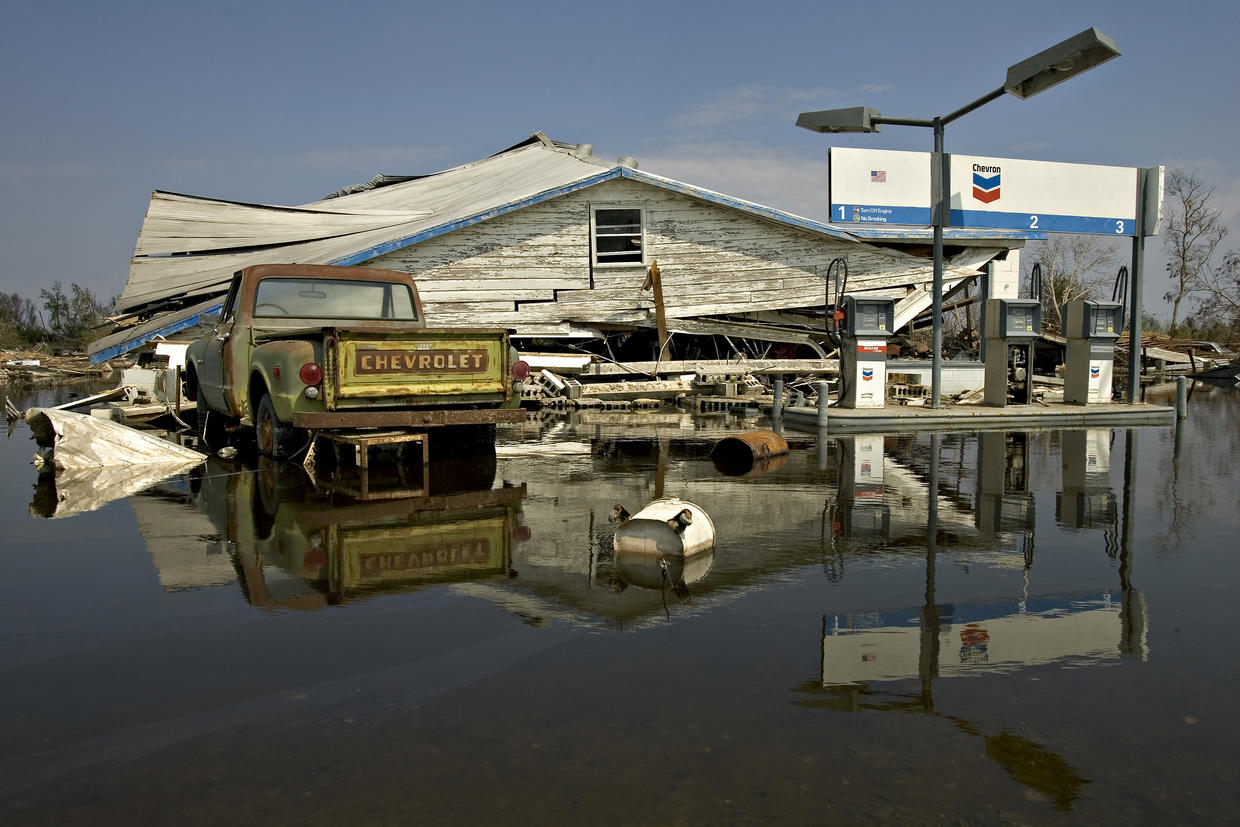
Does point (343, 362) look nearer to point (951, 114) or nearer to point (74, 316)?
point (951, 114)

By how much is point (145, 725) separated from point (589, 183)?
18192 millimetres

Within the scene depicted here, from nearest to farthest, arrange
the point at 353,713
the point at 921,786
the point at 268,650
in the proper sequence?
the point at 921,786
the point at 353,713
the point at 268,650

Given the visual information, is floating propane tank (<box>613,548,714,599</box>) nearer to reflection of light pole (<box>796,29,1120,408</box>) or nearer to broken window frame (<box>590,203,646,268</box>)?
reflection of light pole (<box>796,29,1120,408</box>)

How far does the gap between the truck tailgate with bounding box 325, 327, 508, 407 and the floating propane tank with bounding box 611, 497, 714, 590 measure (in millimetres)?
4112

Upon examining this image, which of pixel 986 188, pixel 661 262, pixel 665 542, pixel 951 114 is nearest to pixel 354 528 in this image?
pixel 665 542

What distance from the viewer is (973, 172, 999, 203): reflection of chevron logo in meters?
18.0

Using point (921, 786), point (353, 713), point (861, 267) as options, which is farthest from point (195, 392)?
point (861, 267)

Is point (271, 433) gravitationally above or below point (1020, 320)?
below

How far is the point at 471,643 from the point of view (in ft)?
14.4

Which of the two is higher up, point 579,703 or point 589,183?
point 589,183

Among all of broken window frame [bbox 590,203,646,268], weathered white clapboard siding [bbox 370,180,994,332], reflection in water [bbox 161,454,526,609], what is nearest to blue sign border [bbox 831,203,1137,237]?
weathered white clapboard siding [bbox 370,180,994,332]

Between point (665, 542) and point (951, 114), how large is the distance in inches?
464

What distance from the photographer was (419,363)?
976cm

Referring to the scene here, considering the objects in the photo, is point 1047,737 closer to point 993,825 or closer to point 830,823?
point 993,825
